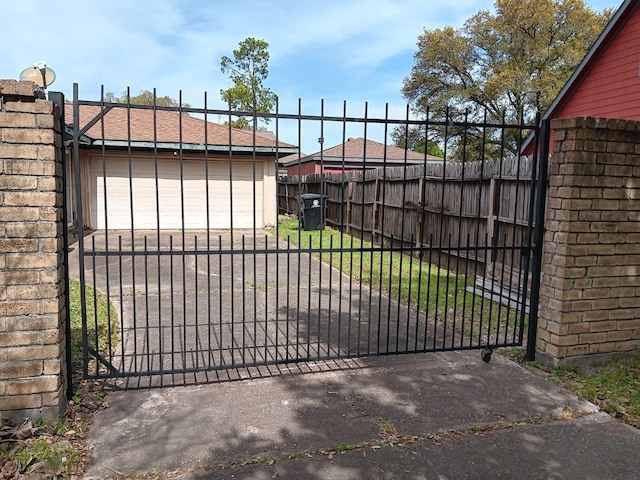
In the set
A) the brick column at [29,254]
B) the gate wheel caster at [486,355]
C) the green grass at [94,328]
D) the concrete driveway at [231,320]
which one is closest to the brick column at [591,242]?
the gate wheel caster at [486,355]

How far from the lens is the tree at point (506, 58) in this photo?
2662 centimetres

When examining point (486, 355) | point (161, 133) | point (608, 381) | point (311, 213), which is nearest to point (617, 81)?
point (608, 381)

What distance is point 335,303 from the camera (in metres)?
6.36

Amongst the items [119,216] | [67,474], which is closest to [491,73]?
[119,216]

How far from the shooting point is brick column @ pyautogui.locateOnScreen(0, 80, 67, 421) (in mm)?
2756

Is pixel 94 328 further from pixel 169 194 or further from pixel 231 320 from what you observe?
pixel 169 194

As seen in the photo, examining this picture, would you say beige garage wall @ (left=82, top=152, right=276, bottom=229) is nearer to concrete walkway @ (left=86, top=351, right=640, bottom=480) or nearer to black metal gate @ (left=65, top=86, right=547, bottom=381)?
black metal gate @ (left=65, top=86, right=547, bottom=381)

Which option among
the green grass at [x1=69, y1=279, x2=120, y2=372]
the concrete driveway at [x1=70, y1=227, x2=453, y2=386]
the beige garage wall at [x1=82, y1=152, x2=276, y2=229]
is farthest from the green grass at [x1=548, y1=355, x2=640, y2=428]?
the beige garage wall at [x1=82, y1=152, x2=276, y2=229]

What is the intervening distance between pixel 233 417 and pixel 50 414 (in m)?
1.11

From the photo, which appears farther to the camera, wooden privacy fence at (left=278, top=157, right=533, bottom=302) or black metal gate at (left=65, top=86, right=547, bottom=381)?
wooden privacy fence at (left=278, top=157, right=533, bottom=302)

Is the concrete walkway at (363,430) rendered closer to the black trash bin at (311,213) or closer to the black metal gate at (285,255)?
the black metal gate at (285,255)

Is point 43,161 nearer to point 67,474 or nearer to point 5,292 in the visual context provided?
point 5,292

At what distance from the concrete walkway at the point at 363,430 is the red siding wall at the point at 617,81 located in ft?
26.2

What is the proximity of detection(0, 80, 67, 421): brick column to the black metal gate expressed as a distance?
1.06ft
